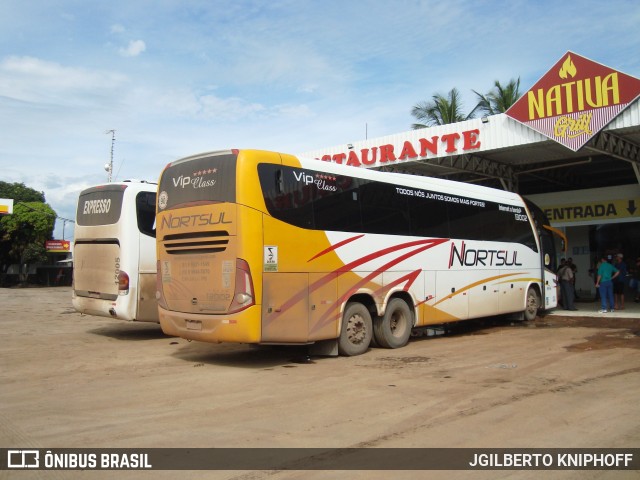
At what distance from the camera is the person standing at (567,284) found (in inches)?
721

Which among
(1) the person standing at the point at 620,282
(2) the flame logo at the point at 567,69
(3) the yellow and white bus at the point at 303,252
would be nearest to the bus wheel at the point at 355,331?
(3) the yellow and white bus at the point at 303,252

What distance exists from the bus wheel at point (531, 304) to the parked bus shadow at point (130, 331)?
32.1 feet

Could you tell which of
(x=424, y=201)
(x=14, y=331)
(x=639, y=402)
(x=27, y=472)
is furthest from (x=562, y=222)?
(x=27, y=472)

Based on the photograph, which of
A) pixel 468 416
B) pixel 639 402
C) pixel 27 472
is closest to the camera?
pixel 27 472

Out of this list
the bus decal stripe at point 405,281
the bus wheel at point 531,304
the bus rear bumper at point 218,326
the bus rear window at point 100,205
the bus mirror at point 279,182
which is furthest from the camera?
the bus wheel at point 531,304

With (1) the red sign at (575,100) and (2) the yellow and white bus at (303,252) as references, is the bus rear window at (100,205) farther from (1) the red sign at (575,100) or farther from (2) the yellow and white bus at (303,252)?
(1) the red sign at (575,100)

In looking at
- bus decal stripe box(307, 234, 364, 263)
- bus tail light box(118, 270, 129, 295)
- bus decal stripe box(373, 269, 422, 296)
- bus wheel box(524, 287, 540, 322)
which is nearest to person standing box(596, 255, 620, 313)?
bus wheel box(524, 287, 540, 322)

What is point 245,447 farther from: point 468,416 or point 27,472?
point 468,416

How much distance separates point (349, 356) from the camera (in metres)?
9.77

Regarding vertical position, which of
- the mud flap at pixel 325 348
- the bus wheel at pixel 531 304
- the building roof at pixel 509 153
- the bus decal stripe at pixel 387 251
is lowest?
the mud flap at pixel 325 348

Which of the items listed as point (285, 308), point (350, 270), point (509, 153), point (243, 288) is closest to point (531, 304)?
point (509, 153)

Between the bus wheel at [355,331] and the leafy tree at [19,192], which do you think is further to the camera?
the leafy tree at [19,192]

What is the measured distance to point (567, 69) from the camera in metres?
15.2

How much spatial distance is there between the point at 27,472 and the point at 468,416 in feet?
13.9
